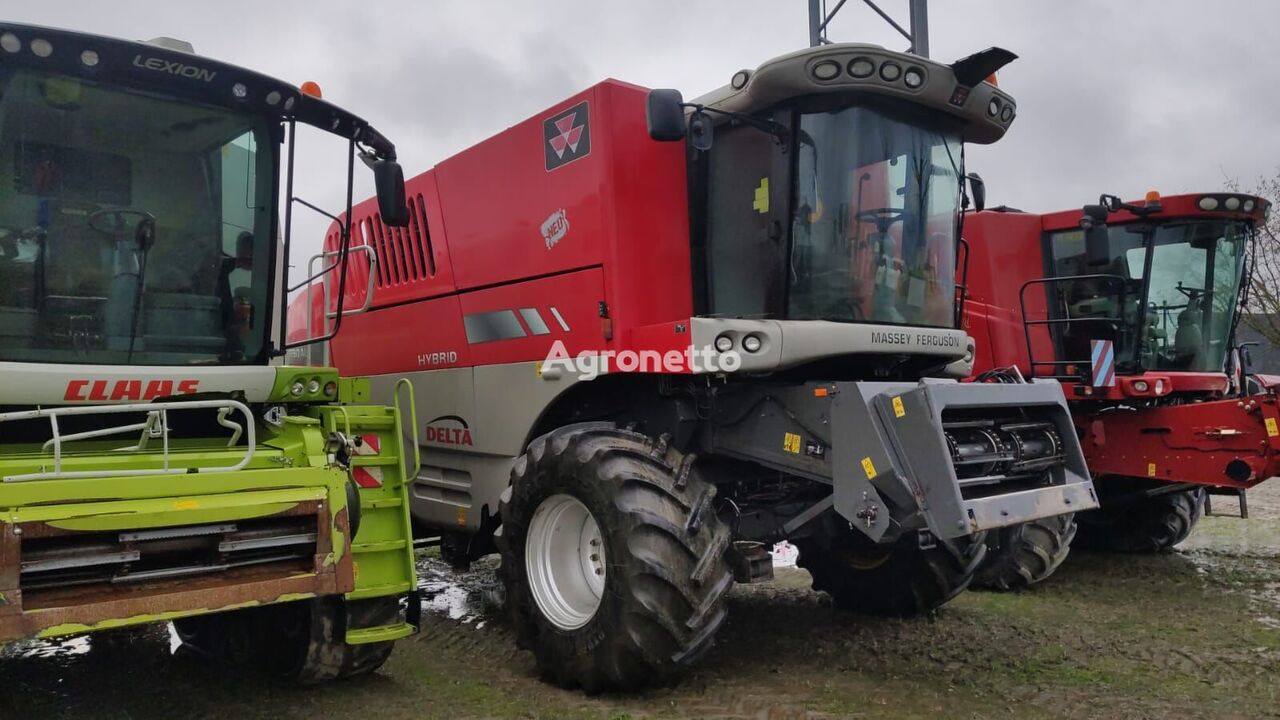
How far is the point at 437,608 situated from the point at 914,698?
3.17 meters

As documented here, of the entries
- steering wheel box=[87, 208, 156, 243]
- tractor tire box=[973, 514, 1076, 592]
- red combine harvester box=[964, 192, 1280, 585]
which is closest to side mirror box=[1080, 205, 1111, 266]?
red combine harvester box=[964, 192, 1280, 585]

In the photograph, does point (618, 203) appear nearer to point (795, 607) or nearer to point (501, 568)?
point (501, 568)

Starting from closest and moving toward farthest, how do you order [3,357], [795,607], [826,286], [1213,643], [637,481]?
[3,357]
[637,481]
[826,286]
[1213,643]
[795,607]

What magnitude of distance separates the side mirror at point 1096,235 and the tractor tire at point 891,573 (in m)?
2.62

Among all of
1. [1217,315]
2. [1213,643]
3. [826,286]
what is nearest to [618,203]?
[826,286]

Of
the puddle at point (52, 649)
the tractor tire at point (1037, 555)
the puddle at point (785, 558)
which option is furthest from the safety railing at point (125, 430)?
the tractor tire at point (1037, 555)

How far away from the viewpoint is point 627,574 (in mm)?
3895

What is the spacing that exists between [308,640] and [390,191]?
2.09 m

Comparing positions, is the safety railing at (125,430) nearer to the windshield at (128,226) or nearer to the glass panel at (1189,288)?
the windshield at (128,226)

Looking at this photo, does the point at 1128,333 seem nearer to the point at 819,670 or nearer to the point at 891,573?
the point at 891,573

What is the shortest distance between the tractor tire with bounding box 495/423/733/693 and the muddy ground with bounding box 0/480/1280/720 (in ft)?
0.76

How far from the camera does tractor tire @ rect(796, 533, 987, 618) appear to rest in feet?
16.9

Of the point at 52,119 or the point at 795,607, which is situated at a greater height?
the point at 52,119

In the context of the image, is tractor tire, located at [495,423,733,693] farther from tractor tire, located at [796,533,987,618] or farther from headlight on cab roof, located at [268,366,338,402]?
tractor tire, located at [796,533,987,618]
